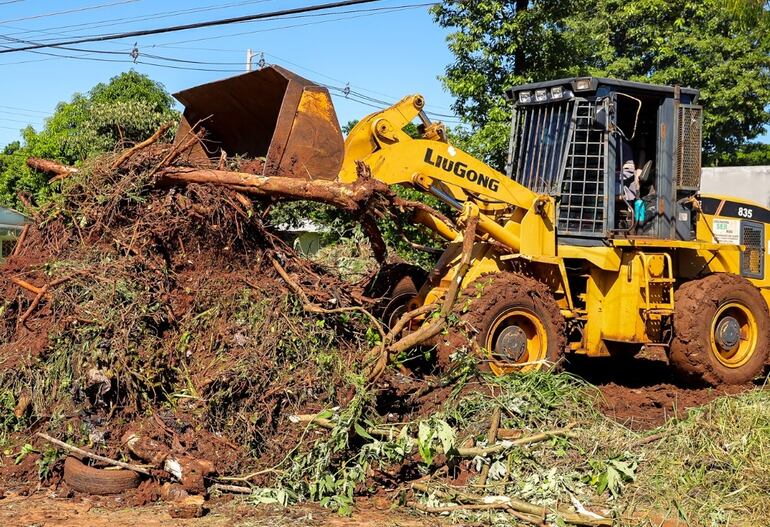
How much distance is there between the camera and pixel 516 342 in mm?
8102

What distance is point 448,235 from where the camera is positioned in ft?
28.1

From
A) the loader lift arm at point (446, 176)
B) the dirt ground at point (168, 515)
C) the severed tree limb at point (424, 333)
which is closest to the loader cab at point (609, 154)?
the loader lift arm at point (446, 176)

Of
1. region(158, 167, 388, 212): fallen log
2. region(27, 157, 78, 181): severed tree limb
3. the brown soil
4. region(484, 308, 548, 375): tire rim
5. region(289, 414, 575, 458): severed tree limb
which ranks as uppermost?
region(27, 157, 78, 181): severed tree limb

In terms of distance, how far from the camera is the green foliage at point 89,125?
1767cm

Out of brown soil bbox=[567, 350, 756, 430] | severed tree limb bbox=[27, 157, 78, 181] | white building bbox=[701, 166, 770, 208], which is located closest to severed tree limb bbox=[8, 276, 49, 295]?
severed tree limb bbox=[27, 157, 78, 181]

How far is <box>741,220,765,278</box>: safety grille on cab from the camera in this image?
10266 mm

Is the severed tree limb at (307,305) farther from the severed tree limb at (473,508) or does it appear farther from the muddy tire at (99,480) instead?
the muddy tire at (99,480)

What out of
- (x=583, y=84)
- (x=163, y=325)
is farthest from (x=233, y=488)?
(x=583, y=84)

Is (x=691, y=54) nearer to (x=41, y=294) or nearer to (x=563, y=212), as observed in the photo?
(x=563, y=212)

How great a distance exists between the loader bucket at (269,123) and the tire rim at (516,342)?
212 centimetres

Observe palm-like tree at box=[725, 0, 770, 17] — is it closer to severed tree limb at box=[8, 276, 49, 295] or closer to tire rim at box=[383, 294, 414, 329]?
tire rim at box=[383, 294, 414, 329]

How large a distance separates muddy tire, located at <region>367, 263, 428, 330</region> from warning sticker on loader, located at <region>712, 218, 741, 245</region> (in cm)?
358

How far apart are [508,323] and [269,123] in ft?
9.62

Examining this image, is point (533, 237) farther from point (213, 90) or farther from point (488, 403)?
point (213, 90)
